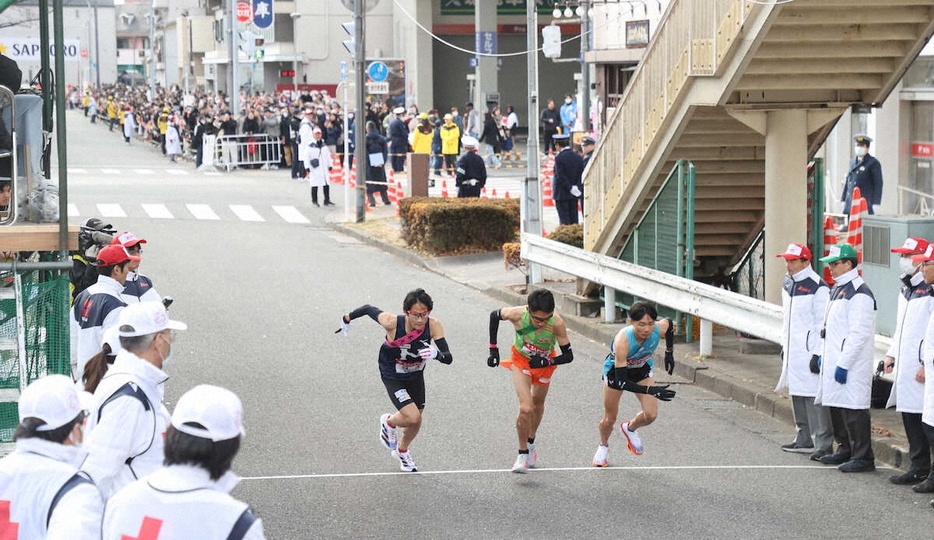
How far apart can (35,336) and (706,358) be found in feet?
24.5

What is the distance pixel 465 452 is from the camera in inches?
415

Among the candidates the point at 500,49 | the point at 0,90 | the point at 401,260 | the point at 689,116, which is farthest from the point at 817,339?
the point at 500,49

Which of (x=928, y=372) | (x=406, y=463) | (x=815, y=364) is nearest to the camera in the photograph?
(x=928, y=372)

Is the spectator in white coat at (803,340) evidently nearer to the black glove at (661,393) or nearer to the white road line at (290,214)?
the black glove at (661,393)

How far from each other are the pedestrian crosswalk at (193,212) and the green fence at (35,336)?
62.2 ft

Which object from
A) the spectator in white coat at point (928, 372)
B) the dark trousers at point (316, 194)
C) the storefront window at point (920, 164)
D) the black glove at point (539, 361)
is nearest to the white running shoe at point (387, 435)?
the black glove at point (539, 361)

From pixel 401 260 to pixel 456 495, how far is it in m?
13.8

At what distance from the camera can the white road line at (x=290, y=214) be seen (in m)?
28.4

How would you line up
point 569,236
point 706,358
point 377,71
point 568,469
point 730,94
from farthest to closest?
point 377,71 → point 569,236 → point 706,358 → point 730,94 → point 568,469

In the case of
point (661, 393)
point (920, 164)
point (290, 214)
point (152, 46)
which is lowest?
point (661, 393)

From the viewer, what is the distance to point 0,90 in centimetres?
821

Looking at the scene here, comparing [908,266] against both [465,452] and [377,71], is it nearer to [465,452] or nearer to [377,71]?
[465,452]

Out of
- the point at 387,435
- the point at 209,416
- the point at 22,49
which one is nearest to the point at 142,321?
the point at 209,416

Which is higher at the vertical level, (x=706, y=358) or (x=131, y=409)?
(x=131, y=409)
